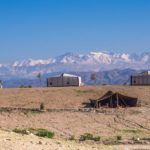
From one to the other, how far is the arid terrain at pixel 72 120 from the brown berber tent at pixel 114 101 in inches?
39.3

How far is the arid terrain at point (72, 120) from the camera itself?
25250 mm

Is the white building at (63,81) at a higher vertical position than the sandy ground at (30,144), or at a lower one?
higher

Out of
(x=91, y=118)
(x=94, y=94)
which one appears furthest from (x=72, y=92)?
(x=91, y=118)

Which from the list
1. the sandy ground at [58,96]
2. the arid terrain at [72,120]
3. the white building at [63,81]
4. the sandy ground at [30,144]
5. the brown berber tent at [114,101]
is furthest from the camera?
the white building at [63,81]

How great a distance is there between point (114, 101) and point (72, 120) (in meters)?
11.6

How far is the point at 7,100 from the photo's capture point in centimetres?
5991

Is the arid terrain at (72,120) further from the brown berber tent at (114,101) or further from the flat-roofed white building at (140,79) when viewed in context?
the flat-roofed white building at (140,79)

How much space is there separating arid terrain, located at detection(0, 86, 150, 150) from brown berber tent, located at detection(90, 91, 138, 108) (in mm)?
997

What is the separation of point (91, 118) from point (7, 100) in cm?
1472

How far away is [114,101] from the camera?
56.8m

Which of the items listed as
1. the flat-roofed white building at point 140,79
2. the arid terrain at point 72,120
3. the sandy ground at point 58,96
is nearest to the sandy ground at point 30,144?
the arid terrain at point 72,120

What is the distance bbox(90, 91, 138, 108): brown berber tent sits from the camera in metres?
56.0

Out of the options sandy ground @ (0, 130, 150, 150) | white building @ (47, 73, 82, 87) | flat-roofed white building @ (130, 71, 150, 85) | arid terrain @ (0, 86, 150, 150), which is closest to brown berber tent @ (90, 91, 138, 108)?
arid terrain @ (0, 86, 150, 150)

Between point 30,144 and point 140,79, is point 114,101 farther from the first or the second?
point 140,79
